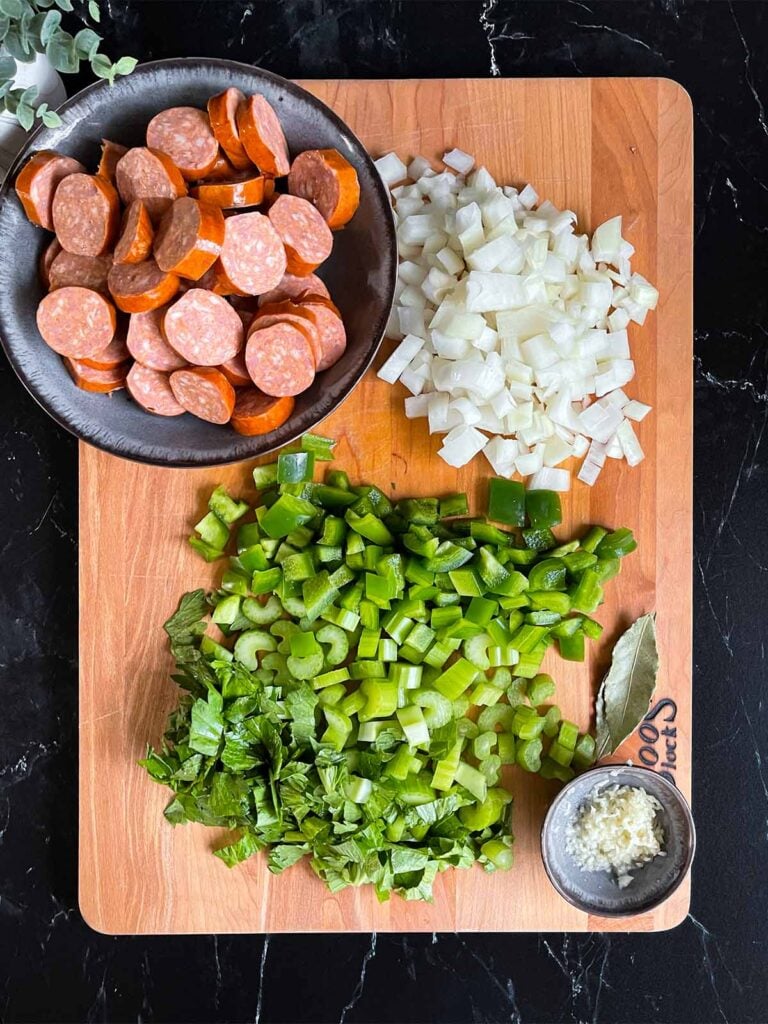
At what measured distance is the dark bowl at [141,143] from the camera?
1663 mm

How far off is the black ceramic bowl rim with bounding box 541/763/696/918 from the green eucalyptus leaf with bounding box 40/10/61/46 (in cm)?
166

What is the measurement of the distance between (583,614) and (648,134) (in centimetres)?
102

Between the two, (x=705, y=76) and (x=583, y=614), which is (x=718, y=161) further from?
(x=583, y=614)

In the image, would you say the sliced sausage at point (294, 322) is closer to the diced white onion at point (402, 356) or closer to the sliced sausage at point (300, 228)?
the sliced sausage at point (300, 228)

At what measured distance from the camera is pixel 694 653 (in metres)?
2.06

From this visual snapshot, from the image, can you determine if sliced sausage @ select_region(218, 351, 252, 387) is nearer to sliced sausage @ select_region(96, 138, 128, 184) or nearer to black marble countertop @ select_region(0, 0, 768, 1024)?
sliced sausage @ select_region(96, 138, 128, 184)

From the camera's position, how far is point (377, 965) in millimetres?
2084

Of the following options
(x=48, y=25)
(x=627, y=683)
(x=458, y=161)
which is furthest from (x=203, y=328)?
(x=627, y=683)

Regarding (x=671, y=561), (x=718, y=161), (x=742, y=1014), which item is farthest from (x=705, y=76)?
(x=742, y=1014)

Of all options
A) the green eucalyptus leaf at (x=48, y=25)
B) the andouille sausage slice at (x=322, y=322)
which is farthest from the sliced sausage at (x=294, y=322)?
the green eucalyptus leaf at (x=48, y=25)

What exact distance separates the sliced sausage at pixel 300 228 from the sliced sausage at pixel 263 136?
0.06m

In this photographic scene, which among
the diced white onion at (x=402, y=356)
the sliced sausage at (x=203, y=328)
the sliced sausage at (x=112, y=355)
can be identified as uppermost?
the sliced sausage at (x=203, y=328)

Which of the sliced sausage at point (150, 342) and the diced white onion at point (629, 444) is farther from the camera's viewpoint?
the diced white onion at point (629, 444)

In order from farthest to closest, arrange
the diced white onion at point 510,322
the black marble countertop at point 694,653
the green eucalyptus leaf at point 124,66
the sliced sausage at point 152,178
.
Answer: the black marble countertop at point 694,653 < the diced white onion at point 510,322 < the sliced sausage at point 152,178 < the green eucalyptus leaf at point 124,66
